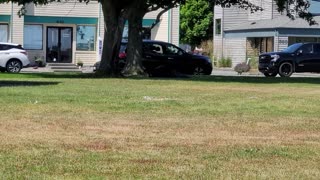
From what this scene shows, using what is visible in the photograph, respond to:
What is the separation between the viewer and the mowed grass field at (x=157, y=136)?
7156mm

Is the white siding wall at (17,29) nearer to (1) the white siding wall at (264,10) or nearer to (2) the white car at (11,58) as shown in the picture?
(2) the white car at (11,58)

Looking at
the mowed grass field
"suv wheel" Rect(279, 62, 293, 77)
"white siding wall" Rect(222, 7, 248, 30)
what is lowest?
the mowed grass field

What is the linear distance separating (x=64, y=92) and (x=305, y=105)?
240 inches

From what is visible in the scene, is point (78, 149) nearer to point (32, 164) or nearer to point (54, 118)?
point (32, 164)

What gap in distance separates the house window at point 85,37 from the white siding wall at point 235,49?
13117 millimetres

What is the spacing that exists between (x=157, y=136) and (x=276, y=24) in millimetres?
39754

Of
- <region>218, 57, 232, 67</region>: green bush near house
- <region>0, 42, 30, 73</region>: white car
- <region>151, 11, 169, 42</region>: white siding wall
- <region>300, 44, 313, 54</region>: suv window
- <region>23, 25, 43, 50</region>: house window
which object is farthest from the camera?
<region>218, 57, 232, 67</region>: green bush near house

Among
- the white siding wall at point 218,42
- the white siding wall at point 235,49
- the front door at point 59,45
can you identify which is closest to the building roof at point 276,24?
the white siding wall at point 235,49

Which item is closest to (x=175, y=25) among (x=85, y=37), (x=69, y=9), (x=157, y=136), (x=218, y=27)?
(x=85, y=37)

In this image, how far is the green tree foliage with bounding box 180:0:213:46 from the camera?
7256 cm

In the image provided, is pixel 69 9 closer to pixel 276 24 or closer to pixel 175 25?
pixel 175 25

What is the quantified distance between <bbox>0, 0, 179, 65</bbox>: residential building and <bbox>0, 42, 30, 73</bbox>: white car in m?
8.18

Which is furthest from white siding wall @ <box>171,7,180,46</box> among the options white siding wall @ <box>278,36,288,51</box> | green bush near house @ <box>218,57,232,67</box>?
green bush near house @ <box>218,57,232,67</box>

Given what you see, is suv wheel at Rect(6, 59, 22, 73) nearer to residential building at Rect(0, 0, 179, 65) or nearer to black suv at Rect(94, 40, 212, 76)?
black suv at Rect(94, 40, 212, 76)
